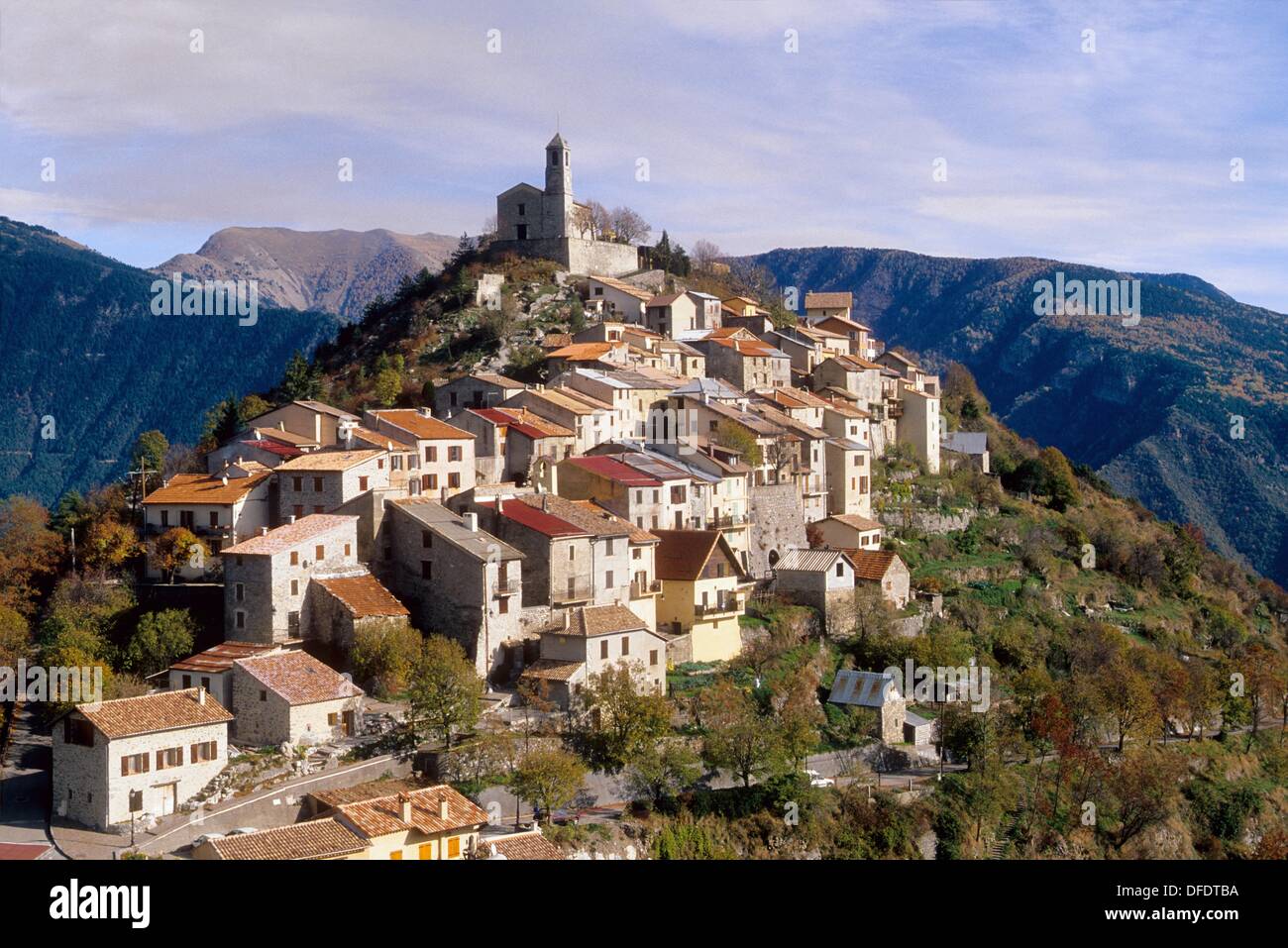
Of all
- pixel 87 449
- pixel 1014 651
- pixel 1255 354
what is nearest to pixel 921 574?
pixel 1014 651

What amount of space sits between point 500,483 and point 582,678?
12.5m

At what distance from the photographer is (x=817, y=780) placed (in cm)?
4091

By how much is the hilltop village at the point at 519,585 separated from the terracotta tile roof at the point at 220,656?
13 cm

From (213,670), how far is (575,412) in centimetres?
2234

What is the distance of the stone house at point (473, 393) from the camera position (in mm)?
57562

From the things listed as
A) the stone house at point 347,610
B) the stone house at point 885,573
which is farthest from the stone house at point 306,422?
the stone house at point 885,573

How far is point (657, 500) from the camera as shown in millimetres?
49750

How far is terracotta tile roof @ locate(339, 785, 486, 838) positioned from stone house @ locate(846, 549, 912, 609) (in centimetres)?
2565

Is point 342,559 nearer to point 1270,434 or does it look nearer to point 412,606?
point 412,606

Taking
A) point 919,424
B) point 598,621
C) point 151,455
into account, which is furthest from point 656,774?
point 919,424

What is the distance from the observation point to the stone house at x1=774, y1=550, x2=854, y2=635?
171 feet

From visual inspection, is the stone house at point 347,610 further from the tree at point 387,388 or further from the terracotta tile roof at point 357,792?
the tree at point 387,388

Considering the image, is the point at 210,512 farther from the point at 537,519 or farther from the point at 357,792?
the point at 357,792
